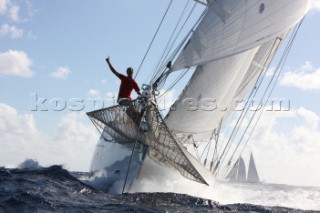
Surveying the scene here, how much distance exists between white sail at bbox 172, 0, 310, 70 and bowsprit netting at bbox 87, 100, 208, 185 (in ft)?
6.37

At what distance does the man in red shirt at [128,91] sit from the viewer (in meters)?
13.4

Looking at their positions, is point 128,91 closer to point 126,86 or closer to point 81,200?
point 126,86

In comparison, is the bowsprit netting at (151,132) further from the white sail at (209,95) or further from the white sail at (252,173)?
the white sail at (252,173)

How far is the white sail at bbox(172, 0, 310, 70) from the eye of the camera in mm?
12727

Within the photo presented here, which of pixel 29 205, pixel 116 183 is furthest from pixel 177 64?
pixel 29 205

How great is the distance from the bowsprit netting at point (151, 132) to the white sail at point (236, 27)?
1941mm

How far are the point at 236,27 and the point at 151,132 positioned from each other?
13.9 feet

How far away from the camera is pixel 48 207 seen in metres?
9.72

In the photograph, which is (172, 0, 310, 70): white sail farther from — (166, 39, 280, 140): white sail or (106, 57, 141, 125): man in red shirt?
(166, 39, 280, 140): white sail

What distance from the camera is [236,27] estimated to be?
13.2 metres

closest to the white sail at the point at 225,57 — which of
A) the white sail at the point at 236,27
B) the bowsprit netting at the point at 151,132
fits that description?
the white sail at the point at 236,27

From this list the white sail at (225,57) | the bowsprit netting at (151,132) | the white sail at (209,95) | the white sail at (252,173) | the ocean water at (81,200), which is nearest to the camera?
the ocean water at (81,200)

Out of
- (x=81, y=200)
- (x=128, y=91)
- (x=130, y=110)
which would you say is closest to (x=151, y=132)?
(x=130, y=110)

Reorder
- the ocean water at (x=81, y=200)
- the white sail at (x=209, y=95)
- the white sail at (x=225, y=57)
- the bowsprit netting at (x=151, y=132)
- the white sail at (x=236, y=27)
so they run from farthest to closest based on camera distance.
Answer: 1. the white sail at (x=209, y=95)
2. the bowsprit netting at (x=151, y=132)
3. the white sail at (x=225, y=57)
4. the white sail at (x=236, y=27)
5. the ocean water at (x=81, y=200)
